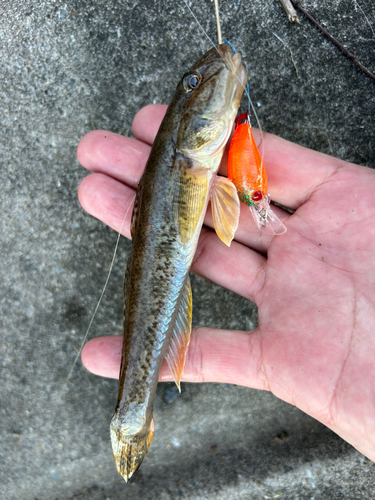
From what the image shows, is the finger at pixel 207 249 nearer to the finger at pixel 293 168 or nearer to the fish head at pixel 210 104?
the finger at pixel 293 168

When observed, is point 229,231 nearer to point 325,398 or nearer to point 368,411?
point 325,398

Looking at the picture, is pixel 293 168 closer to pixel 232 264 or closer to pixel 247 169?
pixel 247 169

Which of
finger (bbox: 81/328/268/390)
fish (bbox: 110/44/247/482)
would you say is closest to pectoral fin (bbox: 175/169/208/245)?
fish (bbox: 110/44/247/482)

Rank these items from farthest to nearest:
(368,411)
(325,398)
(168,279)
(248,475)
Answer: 1. (248,475)
2. (168,279)
3. (325,398)
4. (368,411)

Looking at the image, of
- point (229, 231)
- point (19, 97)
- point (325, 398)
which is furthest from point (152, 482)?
point (19, 97)

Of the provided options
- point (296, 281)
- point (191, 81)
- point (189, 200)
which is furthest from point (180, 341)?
point (191, 81)
